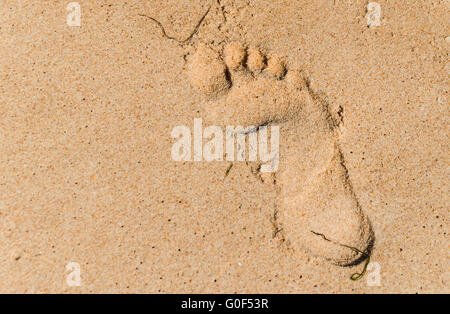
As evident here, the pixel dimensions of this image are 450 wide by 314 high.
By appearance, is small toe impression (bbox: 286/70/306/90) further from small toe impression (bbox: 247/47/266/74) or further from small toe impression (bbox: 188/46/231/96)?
small toe impression (bbox: 188/46/231/96)

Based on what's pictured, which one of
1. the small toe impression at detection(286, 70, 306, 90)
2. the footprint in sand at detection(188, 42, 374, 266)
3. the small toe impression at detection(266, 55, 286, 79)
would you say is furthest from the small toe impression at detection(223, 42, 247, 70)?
the small toe impression at detection(286, 70, 306, 90)

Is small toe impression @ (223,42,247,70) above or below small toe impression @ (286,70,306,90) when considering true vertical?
above

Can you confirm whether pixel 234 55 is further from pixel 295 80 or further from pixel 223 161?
pixel 223 161

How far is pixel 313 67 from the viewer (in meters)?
1.90

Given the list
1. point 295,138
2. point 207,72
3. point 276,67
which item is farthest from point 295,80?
point 207,72

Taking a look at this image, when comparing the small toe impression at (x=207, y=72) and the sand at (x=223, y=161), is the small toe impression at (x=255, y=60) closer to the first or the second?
the sand at (x=223, y=161)

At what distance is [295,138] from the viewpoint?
181cm

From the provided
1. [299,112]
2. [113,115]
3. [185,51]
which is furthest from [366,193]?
[113,115]

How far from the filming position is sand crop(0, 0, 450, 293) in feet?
5.51

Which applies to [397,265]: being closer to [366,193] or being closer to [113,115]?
[366,193]

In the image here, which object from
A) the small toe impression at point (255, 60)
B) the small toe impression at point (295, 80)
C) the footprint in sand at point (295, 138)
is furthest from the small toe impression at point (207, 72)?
the small toe impression at point (295, 80)

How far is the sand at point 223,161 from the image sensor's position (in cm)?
168

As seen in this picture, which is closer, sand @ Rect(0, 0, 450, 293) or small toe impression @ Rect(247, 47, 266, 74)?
sand @ Rect(0, 0, 450, 293)
